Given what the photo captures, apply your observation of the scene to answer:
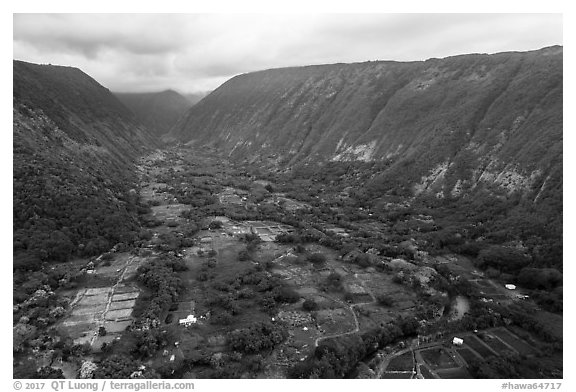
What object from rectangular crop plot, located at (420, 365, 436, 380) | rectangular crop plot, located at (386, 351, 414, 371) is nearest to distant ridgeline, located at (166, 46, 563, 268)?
rectangular crop plot, located at (386, 351, 414, 371)

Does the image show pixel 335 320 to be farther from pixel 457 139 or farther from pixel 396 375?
pixel 457 139

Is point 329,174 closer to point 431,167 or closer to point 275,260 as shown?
point 431,167

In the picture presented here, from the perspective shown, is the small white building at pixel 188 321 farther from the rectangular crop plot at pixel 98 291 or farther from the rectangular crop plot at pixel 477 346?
the rectangular crop plot at pixel 477 346

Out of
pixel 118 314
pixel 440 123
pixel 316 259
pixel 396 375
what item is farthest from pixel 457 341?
pixel 440 123

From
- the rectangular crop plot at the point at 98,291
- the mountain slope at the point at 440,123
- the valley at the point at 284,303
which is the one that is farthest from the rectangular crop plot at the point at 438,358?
the mountain slope at the point at 440,123

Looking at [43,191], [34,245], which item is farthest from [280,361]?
[43,191]
